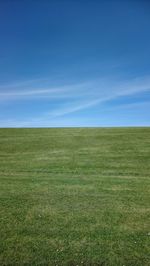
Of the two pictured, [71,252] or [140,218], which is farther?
[140,218]

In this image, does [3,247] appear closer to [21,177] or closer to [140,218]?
[140,218]

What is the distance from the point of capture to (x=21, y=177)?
15.2 meters

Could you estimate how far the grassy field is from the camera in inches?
291

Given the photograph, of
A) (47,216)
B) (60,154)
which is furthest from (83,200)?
(60,154)

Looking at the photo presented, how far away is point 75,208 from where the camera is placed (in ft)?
34.7

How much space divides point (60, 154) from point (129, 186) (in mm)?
9446

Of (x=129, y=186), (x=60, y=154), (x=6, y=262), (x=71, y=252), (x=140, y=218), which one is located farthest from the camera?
(x=60, y=154)

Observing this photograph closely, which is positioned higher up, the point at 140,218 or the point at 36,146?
the point at 36,146

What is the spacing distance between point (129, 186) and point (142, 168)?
13.8ft

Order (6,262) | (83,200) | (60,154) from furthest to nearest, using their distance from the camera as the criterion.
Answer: (60,154) < (83,200) < (6,262)

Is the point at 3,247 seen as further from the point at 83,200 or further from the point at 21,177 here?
the point at 21,177

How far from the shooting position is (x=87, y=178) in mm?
15008

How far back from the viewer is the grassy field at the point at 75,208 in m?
7.39

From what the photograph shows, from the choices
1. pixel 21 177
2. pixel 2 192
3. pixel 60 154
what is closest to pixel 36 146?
pixel 60 154
